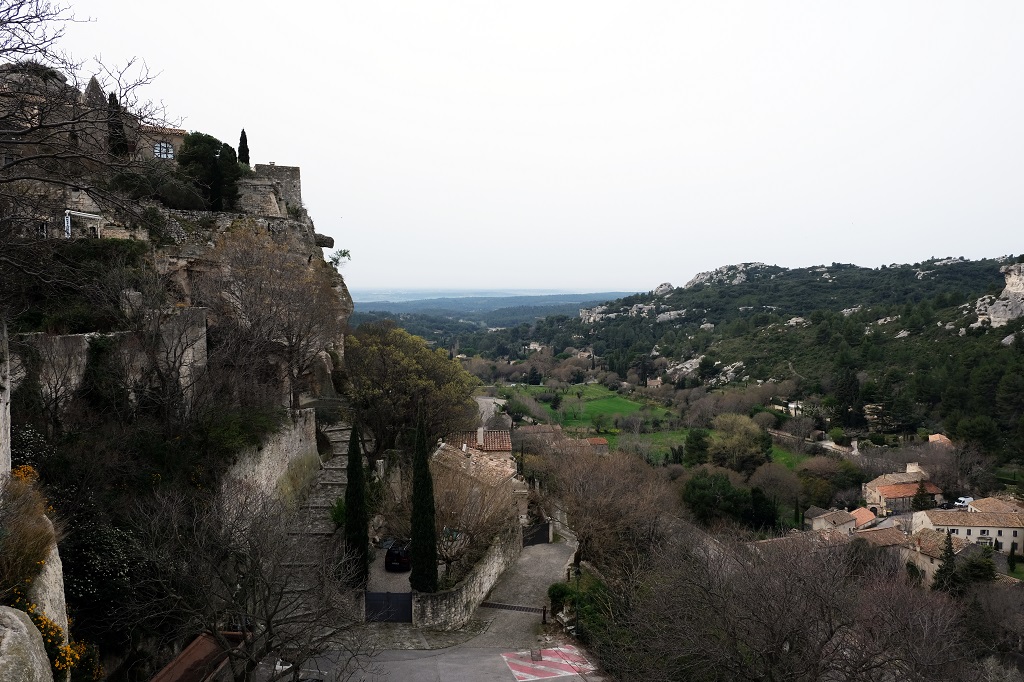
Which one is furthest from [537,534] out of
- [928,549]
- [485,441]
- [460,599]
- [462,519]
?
[928,549]

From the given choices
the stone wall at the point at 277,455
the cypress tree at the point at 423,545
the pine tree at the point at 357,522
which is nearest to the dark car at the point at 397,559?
the pine tree at the point at 357,522

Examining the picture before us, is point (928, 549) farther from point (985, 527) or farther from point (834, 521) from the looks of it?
point (985, 527)

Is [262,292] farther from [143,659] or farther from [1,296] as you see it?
[143,659]

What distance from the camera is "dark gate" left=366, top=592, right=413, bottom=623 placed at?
625 inches

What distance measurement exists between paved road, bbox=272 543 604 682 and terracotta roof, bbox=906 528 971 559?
21.9 m

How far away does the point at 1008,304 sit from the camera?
2425 inches

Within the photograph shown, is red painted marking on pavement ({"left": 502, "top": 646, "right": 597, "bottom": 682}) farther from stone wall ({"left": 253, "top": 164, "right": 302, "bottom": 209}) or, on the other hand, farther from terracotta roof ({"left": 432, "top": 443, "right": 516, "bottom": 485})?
stone wall ({"left": 253, "top": 164, "right": 302, "bottom": 209})

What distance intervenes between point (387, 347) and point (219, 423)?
33.0ft

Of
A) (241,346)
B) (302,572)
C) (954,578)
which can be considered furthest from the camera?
(954,578)

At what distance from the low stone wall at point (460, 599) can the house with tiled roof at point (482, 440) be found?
6758 millimetres

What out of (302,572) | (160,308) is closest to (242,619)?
(302,572)

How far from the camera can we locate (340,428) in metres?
23.8

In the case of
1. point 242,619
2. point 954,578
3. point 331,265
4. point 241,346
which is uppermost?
point 331,265

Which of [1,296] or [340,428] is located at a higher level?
[1,296]
